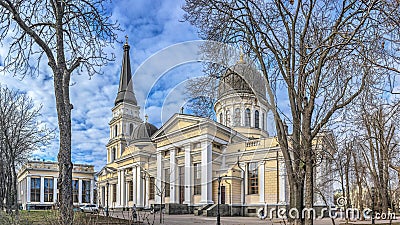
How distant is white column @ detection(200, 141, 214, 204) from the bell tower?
2865 cm

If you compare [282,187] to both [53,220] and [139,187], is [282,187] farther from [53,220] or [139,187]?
[53,220]

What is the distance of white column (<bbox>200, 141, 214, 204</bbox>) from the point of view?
116 feet

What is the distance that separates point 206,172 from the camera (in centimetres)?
3588

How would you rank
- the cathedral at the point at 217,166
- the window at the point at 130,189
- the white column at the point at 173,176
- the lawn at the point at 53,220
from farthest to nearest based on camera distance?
the window at the point at 130,189 < the white column at the point at 173,176 < the cathedral at the point at 217,166 < the lawn at the point at 53,220

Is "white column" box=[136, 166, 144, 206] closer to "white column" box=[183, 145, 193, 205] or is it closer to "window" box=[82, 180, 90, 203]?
"white column" box=[183, 145, 193, 205]

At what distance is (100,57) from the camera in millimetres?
10469

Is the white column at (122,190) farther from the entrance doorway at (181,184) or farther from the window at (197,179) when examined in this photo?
the window at (197,179)

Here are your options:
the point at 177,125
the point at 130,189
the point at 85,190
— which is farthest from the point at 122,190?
the point at 85,190

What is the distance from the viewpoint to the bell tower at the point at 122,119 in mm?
63503

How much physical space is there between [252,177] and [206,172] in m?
4.45

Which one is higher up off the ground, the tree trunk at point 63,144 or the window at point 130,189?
the tree trunk at point 63,144

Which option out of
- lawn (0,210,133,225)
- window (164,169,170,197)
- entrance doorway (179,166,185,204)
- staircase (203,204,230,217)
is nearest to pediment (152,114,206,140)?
entrance doorway (179,166,185,204)

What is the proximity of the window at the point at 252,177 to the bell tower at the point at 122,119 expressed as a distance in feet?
99.2

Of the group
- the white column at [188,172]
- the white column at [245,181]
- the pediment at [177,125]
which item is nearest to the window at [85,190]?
the pediment at [177,125]
